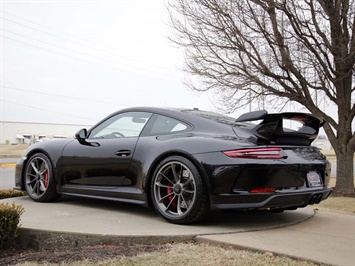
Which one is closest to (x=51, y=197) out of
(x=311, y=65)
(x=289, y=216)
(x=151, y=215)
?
(x=151, y=215)

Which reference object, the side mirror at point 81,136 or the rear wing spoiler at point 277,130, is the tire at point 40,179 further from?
the rear wing spoiler at point 277,130

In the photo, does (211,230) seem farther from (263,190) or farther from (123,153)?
(123,153)

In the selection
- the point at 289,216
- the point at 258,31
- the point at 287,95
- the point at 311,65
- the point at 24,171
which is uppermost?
the point at 258,31

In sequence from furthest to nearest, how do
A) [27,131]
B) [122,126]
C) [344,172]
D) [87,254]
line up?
[27,131] < [344,172] < [122,126] < [87,254]

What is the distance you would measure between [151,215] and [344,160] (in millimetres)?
8067

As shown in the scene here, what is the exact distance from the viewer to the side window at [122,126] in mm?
4930

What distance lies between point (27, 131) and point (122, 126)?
70.3 metres

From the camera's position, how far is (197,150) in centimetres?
406

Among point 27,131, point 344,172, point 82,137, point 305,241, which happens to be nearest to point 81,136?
point 82,137

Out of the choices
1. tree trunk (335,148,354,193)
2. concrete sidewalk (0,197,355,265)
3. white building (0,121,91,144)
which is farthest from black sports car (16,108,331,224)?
white building (0,121,91,144)

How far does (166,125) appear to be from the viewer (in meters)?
4.68

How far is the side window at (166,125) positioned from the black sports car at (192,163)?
0.01m

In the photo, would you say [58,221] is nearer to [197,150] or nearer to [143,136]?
[143,136]

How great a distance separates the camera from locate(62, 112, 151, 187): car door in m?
4.73
